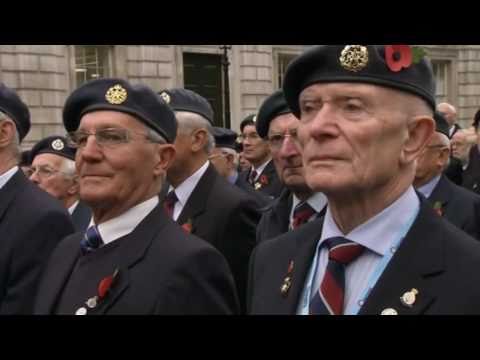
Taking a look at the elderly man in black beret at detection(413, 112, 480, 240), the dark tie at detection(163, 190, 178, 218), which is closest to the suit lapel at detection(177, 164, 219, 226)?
the dark tie at detection(163, 190, 178, 218)

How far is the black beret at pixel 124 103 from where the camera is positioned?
10.8ft

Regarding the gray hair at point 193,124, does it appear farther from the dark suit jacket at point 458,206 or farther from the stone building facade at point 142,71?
the stone building facade at point 142,71

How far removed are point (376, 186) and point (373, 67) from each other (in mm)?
387

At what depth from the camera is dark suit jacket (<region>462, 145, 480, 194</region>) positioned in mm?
8234

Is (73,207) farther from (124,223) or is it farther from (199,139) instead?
(124,223)

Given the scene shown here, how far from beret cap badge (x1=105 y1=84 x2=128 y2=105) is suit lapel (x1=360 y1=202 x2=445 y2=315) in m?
1.49

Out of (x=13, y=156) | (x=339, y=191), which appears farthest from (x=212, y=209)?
(x=339, y=191)

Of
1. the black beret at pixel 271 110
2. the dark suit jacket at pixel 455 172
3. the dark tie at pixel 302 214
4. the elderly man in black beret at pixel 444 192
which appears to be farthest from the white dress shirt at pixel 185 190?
the dark suit jacket at pixel 455 172

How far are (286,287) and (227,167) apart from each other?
5.69 metres

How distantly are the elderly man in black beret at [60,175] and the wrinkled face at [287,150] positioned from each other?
6.76 feet

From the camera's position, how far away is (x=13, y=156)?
438 centimetres

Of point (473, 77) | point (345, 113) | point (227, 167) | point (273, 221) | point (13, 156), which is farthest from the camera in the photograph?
point (473, 77)

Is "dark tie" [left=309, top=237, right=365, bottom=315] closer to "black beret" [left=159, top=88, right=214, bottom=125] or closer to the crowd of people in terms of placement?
the crowd of people
